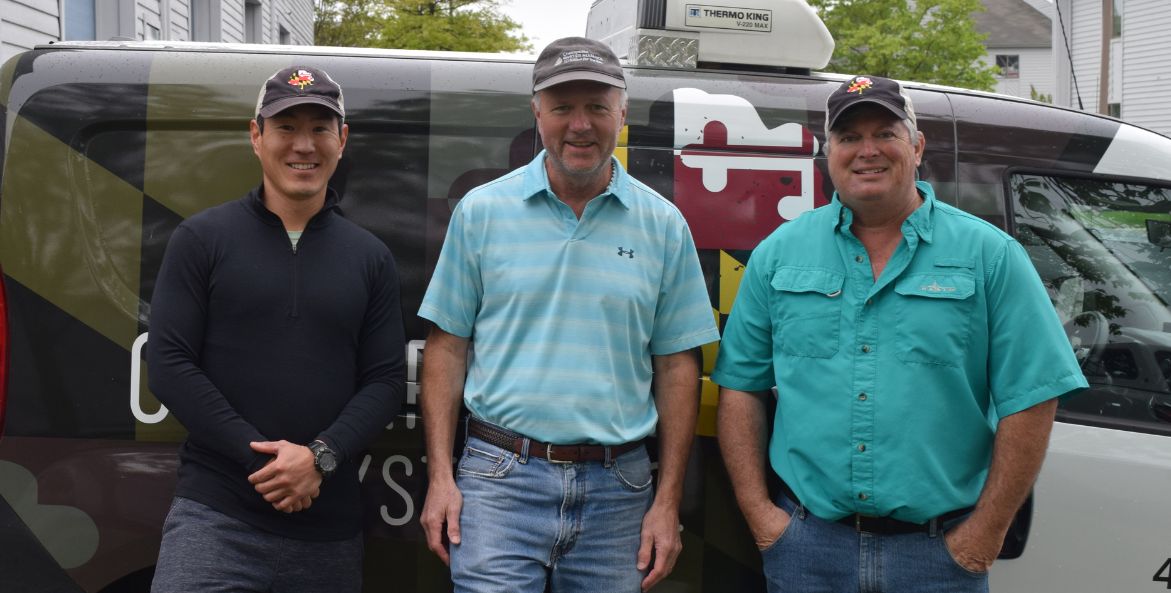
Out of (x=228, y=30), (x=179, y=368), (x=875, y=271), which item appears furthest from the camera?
(x=228, y=30)

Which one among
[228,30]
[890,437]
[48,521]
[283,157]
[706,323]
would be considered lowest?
[48,521]

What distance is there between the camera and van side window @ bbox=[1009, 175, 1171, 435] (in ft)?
8.80

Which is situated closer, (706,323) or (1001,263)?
(1001,263)

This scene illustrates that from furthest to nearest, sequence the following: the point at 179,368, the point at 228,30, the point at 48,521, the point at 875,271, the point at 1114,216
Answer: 1. the point at 228,30
2. the point at 1114,216
3. the point at 48,521
4. the point at 875,271
5. the point at 179,368

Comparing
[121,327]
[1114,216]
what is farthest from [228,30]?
[1114,216]

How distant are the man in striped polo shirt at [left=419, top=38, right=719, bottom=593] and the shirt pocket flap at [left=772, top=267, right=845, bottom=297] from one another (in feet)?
0.68

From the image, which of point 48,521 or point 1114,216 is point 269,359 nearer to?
point 48,521

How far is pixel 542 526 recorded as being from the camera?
2.17 metres

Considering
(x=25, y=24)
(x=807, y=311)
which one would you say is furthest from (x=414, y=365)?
(x=25, y=24)

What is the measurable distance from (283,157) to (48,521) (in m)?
1.06

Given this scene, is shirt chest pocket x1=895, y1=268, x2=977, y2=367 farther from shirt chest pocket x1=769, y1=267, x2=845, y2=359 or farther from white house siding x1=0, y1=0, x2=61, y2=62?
white house siding x1=0, y1=0, x2=61, y2=62

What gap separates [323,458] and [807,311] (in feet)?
3.65

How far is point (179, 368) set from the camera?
6.77ft

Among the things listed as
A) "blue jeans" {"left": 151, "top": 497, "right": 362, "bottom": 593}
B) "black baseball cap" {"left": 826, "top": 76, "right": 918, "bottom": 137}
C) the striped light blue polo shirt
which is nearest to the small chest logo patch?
"black baseball cap" {"left": 826, "top": 76, "right": 918, "bottom": 137}
